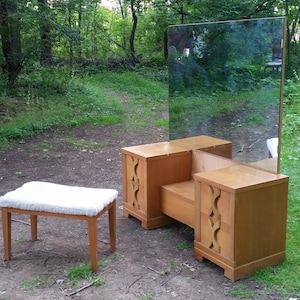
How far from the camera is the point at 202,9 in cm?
925

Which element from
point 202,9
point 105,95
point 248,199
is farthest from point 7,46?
point 248,199

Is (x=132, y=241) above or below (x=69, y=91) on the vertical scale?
below

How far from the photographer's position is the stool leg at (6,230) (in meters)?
2.70

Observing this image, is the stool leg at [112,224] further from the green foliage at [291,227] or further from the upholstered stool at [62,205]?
the green foliage at [291,227]

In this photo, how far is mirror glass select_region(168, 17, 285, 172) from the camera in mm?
2615

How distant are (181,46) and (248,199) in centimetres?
162

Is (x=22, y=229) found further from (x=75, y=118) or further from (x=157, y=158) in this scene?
(x=75, y=118)

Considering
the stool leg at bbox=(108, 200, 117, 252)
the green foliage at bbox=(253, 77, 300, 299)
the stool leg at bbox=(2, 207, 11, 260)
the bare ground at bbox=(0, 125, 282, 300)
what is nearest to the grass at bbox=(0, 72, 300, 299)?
the green foliage at bbox=(253, 77, 300, 299)

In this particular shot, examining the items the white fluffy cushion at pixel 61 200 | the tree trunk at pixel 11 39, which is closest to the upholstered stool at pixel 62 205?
the white fluffy cushion at pixel 61 200

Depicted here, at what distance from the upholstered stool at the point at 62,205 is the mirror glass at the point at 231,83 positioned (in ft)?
3.25

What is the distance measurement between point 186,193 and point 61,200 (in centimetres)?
91

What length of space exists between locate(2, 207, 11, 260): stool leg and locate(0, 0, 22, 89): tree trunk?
4577 mm

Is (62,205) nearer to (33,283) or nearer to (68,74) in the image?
(33,283)

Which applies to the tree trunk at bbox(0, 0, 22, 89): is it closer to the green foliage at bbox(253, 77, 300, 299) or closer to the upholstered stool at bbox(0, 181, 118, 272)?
the green foliage at bbox(253, 77, 300, 299)
